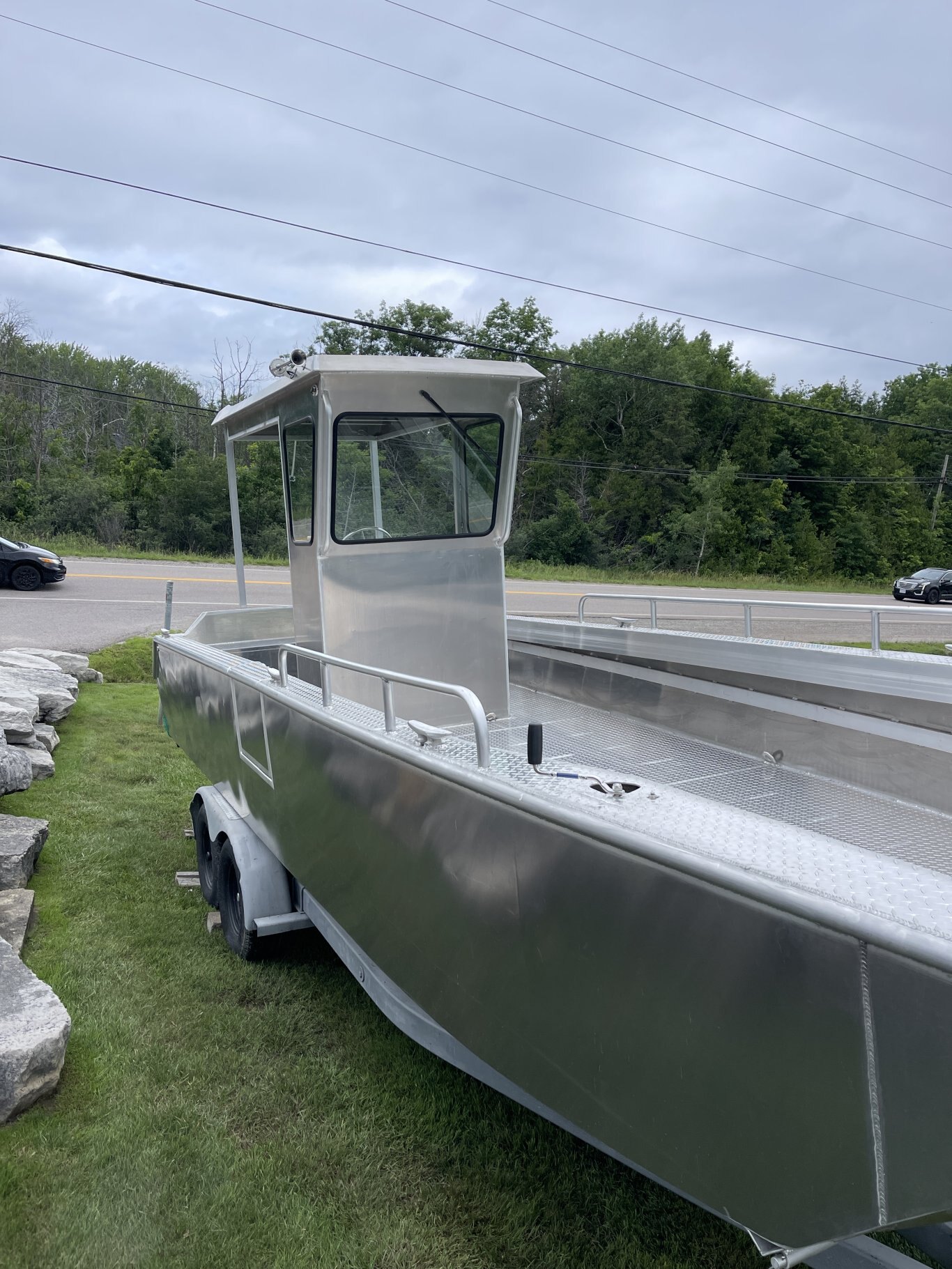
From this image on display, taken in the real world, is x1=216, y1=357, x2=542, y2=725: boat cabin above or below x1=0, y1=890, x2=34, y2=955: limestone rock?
above

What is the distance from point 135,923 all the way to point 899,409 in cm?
6206

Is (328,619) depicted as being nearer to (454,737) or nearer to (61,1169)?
(454,737)

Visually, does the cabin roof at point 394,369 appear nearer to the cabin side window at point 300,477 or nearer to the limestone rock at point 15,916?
the cabin side window at point 300,477

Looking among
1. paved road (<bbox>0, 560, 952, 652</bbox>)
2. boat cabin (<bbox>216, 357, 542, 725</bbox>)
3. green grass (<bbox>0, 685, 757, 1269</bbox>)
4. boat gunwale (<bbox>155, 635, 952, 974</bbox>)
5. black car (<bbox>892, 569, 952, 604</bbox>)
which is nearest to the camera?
boat gunwale (<bbox>155, 635, 952, 974</bbox>)

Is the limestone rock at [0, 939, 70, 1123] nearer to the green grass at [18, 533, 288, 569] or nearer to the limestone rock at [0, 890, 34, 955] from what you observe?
the limestone rock at [0, 890, 34, 955]

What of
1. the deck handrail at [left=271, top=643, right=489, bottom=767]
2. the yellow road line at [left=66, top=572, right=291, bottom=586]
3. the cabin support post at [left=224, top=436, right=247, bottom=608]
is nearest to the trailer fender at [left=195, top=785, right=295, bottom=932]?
the deck handrail at [left=271, top=643, right=489, bottom=767]

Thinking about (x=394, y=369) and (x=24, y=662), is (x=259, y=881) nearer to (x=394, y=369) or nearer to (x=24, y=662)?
(x=394, y=369)

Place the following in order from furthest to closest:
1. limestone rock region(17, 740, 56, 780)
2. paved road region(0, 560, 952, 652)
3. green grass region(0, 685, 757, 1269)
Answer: paved road region(0, 560, 952, 652) < limestone rock region(17, 740, 56, 780) < green grass region(0, 685, 757, 1269)

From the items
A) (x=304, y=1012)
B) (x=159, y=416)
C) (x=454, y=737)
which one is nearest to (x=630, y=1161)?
(x=454, y=737)

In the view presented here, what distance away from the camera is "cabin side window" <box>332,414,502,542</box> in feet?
13.5

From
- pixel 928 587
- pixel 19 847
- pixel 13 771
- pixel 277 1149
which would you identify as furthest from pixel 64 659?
pixel 928 587

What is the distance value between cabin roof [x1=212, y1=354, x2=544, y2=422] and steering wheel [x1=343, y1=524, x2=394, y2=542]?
2.27 feet

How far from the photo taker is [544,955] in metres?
1.99

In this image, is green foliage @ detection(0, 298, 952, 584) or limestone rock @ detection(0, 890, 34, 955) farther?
green foliage @ detection(0, 298, 952, 584)
